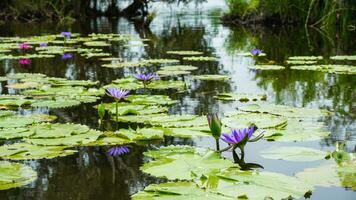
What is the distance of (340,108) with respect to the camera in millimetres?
2432

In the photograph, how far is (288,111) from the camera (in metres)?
2.26

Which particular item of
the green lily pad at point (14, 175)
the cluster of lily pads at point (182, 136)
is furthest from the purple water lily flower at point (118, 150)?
the green lily pad at point (14, 175)

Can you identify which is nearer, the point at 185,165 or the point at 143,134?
the point at 185,165

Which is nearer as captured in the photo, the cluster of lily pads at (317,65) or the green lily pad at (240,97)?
the green lily pad at (240,97)

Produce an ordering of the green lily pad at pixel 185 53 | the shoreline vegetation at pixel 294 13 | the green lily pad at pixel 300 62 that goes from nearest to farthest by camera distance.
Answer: the green lily pad at pixel 300 62 < the green lily pad at pixel 185 53 < the shoreline vegetation at pixel 294 13

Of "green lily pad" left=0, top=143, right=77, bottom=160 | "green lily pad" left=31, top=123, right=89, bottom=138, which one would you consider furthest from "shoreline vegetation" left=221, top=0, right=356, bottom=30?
"green lily pad" left=0, top=143, right=77, bottom=160

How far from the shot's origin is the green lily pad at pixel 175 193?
122 cm

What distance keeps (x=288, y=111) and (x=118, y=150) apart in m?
0.91

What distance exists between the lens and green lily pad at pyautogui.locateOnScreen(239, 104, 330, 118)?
221 centimetres

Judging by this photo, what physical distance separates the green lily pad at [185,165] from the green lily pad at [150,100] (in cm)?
91

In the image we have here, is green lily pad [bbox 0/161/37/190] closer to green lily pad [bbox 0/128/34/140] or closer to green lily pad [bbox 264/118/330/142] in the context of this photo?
green lily pad [bbox 0/128/34/140]

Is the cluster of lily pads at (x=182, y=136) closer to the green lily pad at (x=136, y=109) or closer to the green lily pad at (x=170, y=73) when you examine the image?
the green lily pad at (x=136, y=109)

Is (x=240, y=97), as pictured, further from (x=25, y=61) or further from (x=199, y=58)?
(x=25, y=61)

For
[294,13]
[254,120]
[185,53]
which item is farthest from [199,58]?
[294,13]
